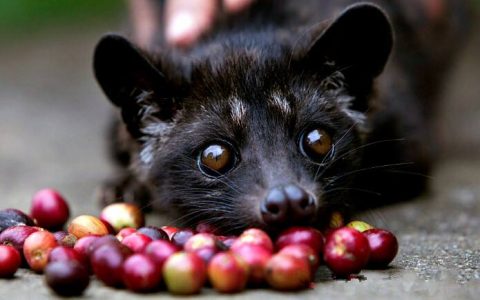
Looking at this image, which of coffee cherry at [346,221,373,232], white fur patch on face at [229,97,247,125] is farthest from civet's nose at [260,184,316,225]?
white fur patch on face at [229,97,247,125]

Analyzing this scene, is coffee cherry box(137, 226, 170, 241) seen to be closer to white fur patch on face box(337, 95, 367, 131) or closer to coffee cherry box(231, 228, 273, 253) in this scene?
coffee cherry box(231, 228, 273, 253)

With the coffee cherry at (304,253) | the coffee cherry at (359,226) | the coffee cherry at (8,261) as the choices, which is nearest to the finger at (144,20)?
the coffee cherry at (359,226)

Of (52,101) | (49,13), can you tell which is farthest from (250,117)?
(49,13)

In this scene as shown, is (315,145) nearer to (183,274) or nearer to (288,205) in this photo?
(288,205)

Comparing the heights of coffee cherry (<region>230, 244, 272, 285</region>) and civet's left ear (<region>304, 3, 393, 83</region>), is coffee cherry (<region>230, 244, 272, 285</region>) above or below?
below

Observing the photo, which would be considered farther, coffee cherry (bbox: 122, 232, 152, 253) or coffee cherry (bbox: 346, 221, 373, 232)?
coffee cherry (bbox: 346, 221, 373, 232)

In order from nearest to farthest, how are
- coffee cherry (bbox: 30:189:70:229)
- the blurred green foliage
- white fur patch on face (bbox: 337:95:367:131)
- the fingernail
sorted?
coffee cherry (bbox: 30:189:70:229)
white fur patch on face (bbox: 337:95:367:131)
the fingernail
the blurred green foliage

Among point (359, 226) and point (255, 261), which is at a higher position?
point (359, 226)
